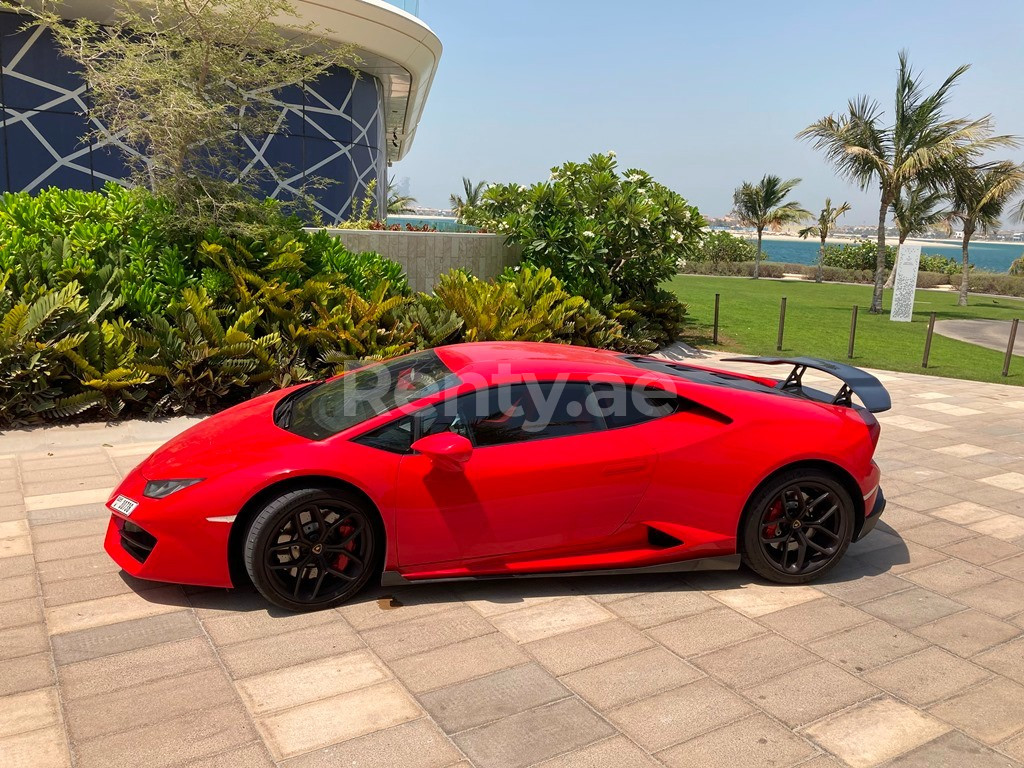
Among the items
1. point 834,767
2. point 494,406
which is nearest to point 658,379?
point 494,406

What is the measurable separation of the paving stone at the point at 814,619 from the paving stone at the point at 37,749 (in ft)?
10.7

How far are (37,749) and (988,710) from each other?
12.6 ft

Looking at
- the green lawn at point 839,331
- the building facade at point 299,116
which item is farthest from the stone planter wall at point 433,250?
the green lawn at point 839,331

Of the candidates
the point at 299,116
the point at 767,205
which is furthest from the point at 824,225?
the point at 299,116

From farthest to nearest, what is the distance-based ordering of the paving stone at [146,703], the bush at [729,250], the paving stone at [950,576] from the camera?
the bush at [729,250] → the paving stone at [950,576] → the paving stone at [146,703]

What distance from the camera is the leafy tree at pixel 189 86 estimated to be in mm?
8727

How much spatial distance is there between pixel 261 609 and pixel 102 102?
23.9ft

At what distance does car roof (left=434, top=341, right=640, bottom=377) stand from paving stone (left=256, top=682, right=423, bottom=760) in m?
1.78

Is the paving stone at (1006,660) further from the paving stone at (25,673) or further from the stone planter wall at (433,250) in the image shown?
the stone planter wall at (433,250)

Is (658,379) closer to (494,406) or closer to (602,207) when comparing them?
(494,406)

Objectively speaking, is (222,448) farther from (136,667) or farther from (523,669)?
(523,669)

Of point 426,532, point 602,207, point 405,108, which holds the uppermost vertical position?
point 405,108

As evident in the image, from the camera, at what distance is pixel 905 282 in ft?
70.4

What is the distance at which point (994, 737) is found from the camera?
328 centimetres
